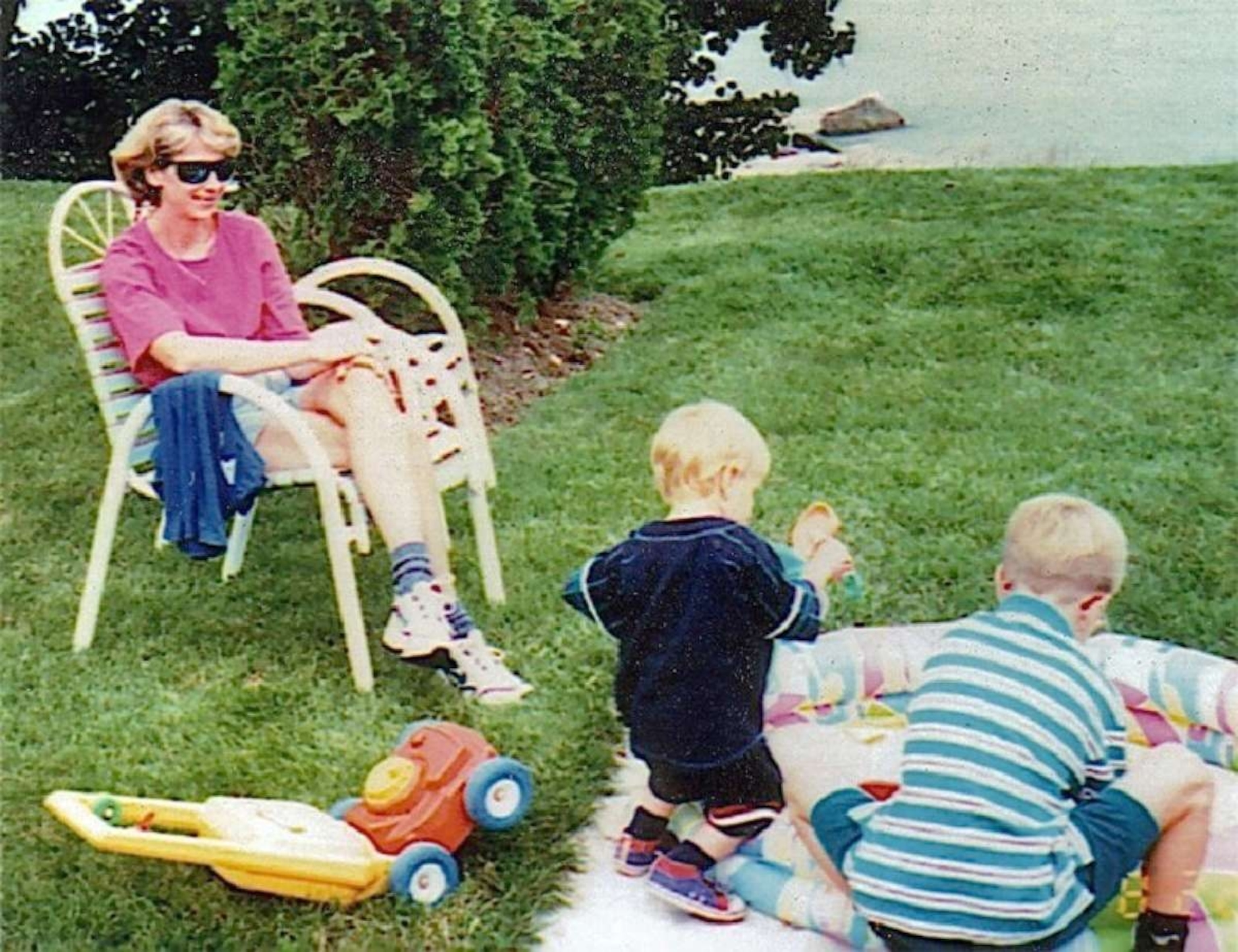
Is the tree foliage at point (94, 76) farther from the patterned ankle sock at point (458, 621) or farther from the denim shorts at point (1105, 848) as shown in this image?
the denim shorts at point (1105, 848)

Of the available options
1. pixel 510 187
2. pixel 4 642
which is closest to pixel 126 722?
pixel 4 642

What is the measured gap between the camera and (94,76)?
7.68 metres

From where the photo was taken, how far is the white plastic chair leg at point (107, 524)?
3.64 metres

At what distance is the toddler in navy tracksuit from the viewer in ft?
8.80

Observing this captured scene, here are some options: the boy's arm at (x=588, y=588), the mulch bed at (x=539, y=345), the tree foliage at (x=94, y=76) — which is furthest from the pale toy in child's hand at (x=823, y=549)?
the tree foliage at (x=94, y=76)

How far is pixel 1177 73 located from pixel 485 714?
4.74m

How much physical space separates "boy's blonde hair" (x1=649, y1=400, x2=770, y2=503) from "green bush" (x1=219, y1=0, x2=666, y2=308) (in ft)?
7.93

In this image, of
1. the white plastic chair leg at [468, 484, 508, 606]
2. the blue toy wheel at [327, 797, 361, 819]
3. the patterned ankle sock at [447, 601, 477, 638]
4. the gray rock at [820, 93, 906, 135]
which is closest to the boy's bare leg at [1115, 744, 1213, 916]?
the blue toy wheel at [327, 797, 361, 819]

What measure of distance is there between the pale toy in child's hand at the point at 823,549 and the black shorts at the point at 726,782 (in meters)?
0.38

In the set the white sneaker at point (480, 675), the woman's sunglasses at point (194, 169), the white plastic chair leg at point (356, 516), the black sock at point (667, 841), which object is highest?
the woman's sunglasses at point (194, 169)

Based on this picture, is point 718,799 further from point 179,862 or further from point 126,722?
point 126,722

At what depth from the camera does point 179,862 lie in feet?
9.41

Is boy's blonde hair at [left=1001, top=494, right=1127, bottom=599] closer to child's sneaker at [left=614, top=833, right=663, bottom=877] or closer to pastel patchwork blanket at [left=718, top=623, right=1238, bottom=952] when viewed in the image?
pastel patchwork blanket at [left=718, top=623, right=1238, bottom=952]

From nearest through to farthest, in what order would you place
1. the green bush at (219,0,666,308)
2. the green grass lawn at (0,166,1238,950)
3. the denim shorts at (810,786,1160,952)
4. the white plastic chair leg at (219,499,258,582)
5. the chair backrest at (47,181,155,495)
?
the denim shorts at (810,786,1160,952) < the green grass lawn at (0,166,1238,950) < the chair backrest at (47,181,155,495) < the white plastic chair leg at (219,499,258,582) < the green bush at (219,0,666,308)
